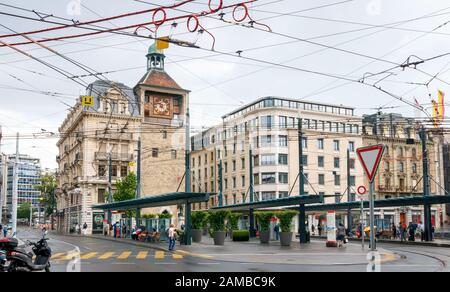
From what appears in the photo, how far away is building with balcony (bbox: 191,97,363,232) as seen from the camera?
78.5m

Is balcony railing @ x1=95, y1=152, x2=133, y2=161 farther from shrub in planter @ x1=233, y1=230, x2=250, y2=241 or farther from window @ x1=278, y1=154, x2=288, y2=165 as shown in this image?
shrub in planter @ x1=233, y1=230, x2=250, y2=241

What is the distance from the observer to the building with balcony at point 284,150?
78.5 meters

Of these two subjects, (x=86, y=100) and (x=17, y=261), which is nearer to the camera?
(x=17, y=261)

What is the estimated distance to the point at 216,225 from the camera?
116ft

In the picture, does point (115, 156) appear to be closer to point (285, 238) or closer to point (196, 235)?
point (196, 235)

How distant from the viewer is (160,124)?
75.9 metres

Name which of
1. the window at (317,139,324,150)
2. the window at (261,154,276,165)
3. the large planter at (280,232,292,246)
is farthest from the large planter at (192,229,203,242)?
the window at (317,139,324,150)

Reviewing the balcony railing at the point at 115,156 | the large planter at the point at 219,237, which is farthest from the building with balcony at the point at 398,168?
the large planter at the point at 219,237

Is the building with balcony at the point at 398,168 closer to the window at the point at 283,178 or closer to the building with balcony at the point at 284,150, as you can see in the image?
the building with balcony at the point at 284,150
